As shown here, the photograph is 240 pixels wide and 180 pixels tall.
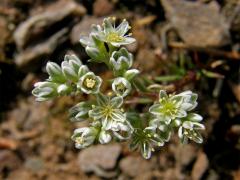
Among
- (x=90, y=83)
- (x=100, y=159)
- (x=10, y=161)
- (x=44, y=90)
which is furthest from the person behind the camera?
(x=10, y=161)

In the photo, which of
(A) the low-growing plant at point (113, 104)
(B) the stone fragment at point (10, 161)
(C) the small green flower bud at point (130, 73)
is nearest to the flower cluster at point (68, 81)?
(A) the low-growing plant at point (113, 104)

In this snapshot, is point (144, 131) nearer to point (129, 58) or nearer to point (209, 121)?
point (129, 58)

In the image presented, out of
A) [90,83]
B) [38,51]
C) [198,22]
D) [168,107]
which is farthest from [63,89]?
[198,22]

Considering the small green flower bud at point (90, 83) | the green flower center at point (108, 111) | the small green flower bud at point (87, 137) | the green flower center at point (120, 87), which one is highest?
the small green flower bud at point (90, 83)

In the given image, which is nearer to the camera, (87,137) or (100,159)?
(87,137)

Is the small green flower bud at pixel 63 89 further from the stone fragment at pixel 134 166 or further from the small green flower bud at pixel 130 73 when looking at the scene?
the stone fragment at pixel 134 166

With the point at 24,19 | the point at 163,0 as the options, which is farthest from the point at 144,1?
the point at 24,19

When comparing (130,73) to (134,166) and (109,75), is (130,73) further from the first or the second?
(134,166)
